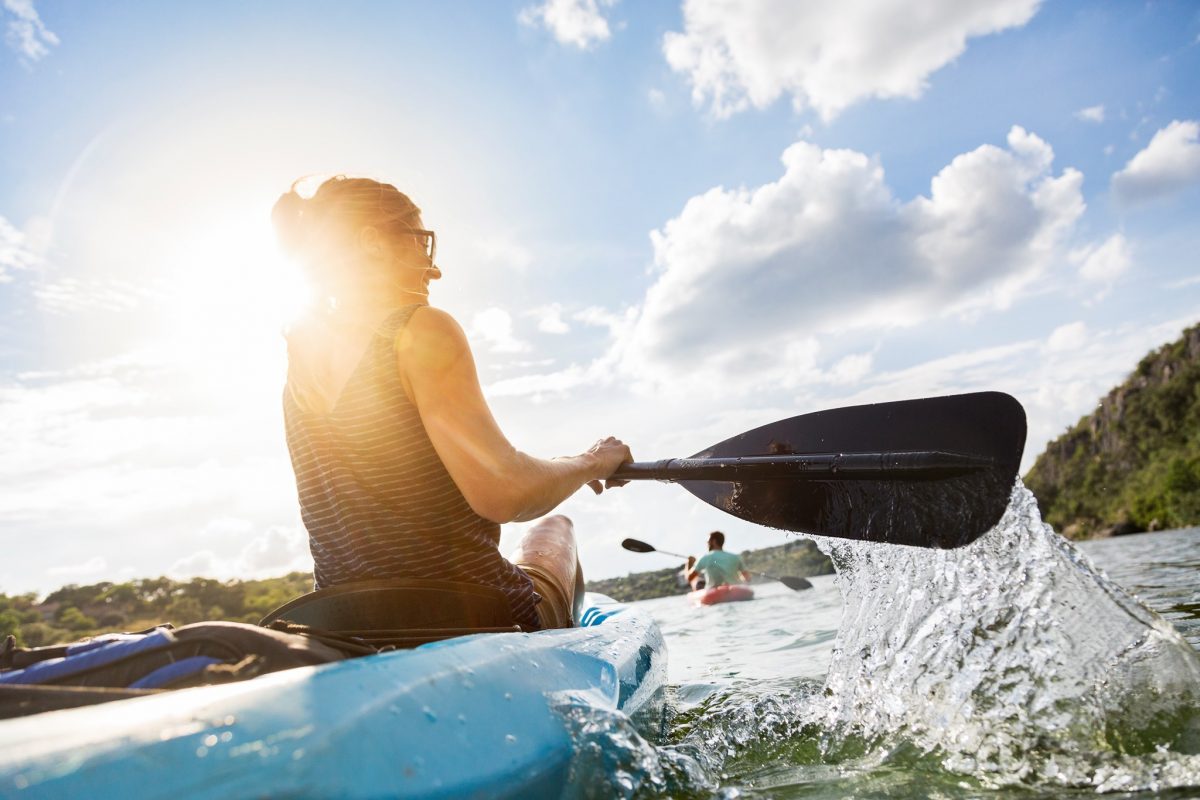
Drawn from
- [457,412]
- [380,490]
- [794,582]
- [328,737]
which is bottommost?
[794,582]

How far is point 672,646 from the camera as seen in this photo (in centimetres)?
831

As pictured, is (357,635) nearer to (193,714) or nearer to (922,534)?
(193,714)

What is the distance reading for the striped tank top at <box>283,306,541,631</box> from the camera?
2.15 metres

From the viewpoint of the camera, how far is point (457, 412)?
2102mm

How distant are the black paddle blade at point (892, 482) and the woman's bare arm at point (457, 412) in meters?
1.69

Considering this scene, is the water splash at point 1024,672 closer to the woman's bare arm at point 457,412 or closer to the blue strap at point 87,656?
the woman's bare arm at point 457,412

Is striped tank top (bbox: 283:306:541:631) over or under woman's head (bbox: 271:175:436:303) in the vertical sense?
under

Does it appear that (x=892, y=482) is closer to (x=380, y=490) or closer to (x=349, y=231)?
(x=380, y=490)

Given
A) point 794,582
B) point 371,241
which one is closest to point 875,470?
point 371,241

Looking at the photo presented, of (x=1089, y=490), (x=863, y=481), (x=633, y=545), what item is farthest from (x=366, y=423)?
(x=1089, y=490)

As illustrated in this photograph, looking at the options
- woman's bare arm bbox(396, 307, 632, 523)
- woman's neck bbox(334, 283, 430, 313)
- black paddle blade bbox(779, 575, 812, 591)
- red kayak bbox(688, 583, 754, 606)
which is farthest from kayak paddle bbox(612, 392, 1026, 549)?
red kayak bbox(688, 583, 754, 606)

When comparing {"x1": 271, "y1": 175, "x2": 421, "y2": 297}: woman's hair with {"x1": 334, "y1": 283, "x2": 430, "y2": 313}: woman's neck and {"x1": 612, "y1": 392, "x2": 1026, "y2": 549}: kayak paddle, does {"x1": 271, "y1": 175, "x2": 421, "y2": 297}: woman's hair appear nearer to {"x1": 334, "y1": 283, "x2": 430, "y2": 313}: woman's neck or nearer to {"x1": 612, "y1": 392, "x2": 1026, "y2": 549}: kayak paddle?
{"x1": 334, "y1": 283, "x2": 430, "y2": 313}: woman's neck

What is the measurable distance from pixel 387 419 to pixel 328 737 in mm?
1047

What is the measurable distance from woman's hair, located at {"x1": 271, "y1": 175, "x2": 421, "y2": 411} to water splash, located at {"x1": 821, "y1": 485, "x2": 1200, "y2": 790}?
7.27ft
